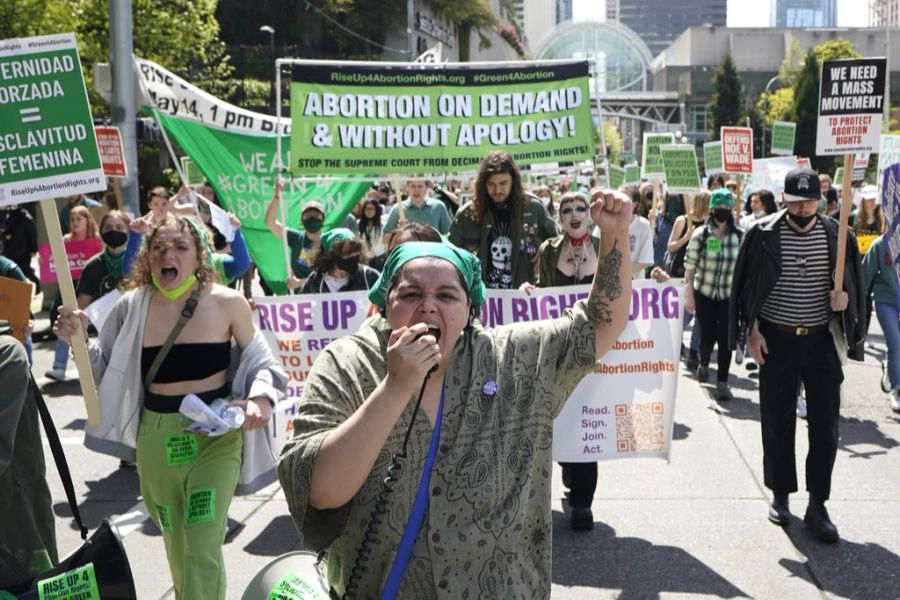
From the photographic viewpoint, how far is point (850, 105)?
21.4 feet

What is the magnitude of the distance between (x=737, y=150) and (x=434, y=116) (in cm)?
890

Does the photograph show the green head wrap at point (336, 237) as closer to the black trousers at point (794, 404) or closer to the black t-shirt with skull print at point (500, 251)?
the black t-shirt with skull print at point (500, 251)

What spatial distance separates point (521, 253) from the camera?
245 inches

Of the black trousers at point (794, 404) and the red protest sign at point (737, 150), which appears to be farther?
the red protest sign at point (737, 150)

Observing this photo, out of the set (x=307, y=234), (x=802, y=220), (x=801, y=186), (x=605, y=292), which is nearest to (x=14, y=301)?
(x=605, y=292)

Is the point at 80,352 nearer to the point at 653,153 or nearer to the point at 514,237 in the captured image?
the point at 514,237

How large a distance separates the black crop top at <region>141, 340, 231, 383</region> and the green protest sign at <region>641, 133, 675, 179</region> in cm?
1039

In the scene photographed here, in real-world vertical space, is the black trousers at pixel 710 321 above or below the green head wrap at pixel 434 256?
below

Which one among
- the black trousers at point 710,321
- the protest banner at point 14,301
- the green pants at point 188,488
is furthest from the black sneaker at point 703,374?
the protest banner at point 14,301

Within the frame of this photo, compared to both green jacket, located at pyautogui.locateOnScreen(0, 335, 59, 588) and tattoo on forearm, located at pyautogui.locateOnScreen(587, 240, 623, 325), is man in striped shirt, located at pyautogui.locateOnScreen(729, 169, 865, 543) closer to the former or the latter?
tattoo on forearm, located at pyautogui.locateOnScreen(587, 240, 623, 325)

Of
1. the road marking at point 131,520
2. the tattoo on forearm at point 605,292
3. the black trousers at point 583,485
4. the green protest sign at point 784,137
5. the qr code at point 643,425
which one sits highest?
the green protest sign at point 784,137

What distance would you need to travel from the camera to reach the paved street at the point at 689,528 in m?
4.99

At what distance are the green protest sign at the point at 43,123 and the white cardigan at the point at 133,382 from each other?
758 mm

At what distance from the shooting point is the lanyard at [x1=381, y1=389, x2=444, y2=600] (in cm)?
229
